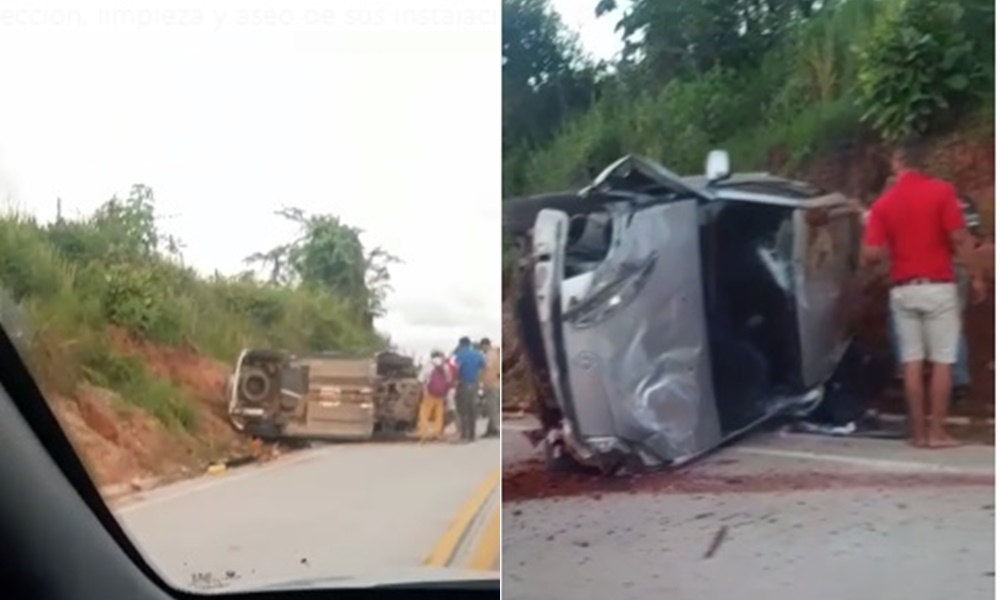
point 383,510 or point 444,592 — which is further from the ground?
point 383,510

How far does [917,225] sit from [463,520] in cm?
89

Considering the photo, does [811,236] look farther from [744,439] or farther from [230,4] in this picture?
[230,4]

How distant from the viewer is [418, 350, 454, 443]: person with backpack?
2111 mm

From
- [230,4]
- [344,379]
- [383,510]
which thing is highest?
[230,4]

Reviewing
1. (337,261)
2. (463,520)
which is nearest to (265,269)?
(337,261)

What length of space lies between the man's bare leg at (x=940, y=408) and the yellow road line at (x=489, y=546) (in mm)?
716

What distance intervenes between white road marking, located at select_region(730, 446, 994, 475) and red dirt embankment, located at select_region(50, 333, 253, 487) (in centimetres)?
85

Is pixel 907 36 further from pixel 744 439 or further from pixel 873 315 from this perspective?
pixel 744 439

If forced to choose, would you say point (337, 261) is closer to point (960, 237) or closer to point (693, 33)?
point (693, 33)

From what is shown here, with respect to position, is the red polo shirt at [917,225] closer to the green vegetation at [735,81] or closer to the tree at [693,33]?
the green vegetation at [735,81]

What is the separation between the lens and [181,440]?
215cm

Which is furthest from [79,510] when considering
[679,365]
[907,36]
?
[907,36]

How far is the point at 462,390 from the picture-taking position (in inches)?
83.5

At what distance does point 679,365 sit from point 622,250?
0.21 meters
